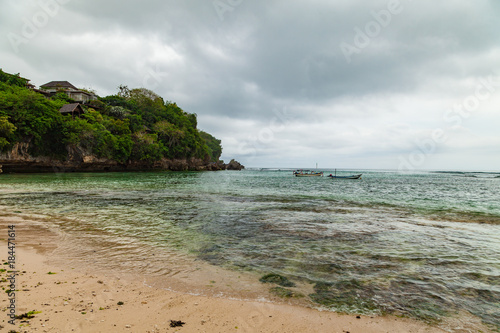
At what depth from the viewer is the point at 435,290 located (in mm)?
4555

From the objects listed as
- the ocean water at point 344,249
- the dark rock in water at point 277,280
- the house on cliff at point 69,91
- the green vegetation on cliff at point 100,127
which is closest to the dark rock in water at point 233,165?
the green vegetation on cliff at point 100,127

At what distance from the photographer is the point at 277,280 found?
4836 millimetres

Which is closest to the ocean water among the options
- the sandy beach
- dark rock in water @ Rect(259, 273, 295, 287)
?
dark rock in water @ Rect(259, 273, 295, 287)

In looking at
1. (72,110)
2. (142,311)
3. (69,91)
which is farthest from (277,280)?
(69,91)

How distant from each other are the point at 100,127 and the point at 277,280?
2479 inches

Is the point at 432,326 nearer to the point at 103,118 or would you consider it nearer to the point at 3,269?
the point at 3,269

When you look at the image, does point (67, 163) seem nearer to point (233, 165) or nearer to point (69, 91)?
point (69, 91)

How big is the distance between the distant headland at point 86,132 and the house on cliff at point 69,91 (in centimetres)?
26

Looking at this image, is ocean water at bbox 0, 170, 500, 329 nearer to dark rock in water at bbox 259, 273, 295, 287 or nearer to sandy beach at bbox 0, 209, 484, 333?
dark rock in water at bbox 259, 273, 295, 287

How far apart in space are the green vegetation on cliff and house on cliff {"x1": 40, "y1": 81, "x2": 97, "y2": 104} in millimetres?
6850

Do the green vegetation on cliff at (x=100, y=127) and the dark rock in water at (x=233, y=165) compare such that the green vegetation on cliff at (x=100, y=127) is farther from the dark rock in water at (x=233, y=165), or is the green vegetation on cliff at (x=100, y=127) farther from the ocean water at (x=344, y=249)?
the dark rock in water at (x=233, y=165)

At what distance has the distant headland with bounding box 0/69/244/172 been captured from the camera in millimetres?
42844

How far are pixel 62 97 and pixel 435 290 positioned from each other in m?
80.1

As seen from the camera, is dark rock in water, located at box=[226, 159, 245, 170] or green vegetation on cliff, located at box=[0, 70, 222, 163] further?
dark rock in water, located at box=[226, 159, 245, 170]
